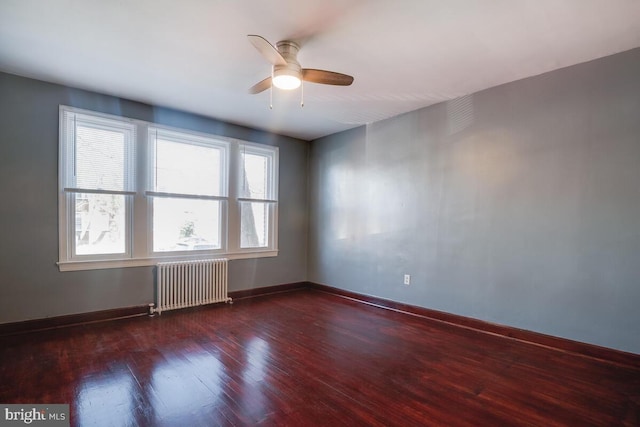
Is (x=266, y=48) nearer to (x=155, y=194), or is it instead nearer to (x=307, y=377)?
(x=307, y=377)

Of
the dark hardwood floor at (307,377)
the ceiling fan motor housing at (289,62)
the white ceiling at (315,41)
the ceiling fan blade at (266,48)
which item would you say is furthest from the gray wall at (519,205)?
the ceiling fan blade at (266,48)

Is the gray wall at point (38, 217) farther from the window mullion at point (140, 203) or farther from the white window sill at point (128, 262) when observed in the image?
the window mullion at point (140, 203)

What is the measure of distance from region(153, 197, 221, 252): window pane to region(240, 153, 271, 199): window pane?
0.54 metres

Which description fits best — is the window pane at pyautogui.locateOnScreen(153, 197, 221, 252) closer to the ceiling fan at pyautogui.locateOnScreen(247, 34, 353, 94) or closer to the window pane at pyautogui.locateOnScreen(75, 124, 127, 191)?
the window pane at pyautogui.locateOnScreen(75, 124, 127, 191)

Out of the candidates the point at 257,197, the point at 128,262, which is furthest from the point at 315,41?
the point at 128,262

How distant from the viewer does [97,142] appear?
3.65 meters

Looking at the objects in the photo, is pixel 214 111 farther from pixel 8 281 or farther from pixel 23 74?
pixel 8 281

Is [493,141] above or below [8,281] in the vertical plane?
above

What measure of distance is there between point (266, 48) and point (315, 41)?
537 millimetres

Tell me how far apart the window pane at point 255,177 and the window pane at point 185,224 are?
0.54 meters

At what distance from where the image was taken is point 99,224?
12.0 feet

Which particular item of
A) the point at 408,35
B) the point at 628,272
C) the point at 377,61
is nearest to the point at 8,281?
the point at 377,61

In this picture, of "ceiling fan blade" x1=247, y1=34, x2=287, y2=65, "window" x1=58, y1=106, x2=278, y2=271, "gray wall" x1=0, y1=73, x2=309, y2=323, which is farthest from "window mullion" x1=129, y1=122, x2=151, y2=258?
"ceiling fan blade" x1=247, y1=34, x2=287, y2=65

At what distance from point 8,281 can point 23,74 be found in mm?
2084
